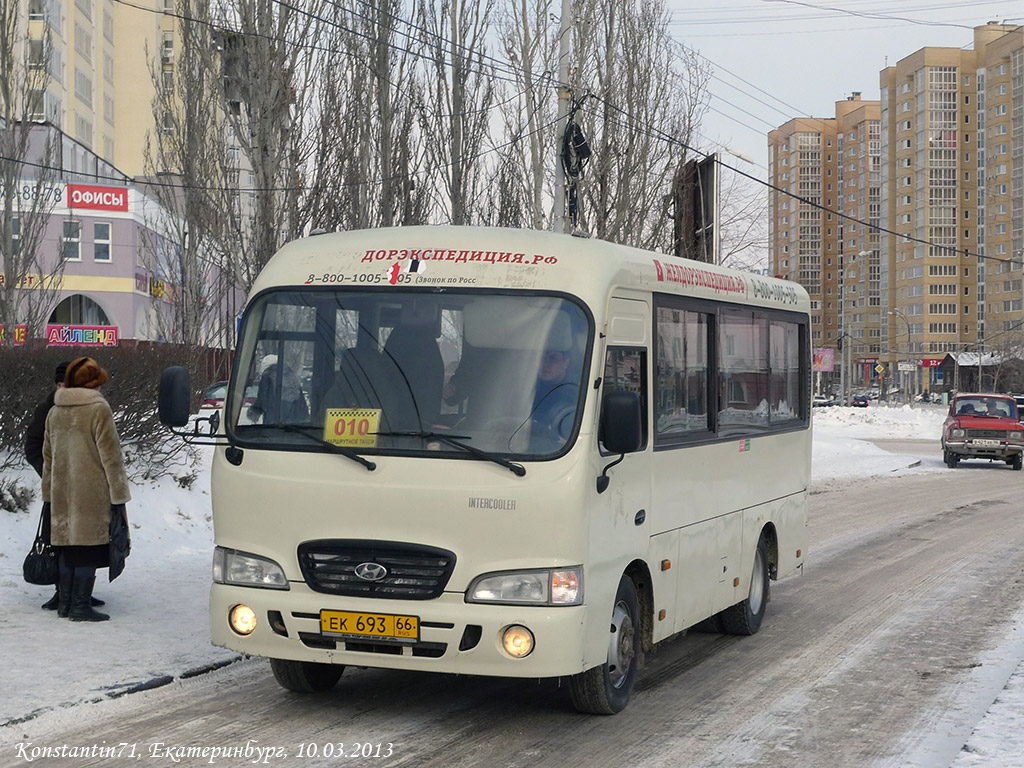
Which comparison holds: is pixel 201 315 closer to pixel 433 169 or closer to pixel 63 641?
pixel 433 169

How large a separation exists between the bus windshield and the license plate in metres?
0.82

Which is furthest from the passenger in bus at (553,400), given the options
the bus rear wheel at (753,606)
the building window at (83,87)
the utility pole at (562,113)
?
the building window at (83,87)

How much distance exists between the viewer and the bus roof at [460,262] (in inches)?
284

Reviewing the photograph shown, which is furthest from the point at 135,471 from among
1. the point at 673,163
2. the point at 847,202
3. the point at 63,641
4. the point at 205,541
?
the point at 847,202

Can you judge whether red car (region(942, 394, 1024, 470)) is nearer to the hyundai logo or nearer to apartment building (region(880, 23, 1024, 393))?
the hyundai logo

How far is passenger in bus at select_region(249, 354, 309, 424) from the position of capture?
7223 mm

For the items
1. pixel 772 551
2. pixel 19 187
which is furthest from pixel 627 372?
pixel 19 187

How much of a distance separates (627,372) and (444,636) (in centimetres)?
182

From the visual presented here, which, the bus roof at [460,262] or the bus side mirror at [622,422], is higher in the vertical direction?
the bus roof at [460,262]

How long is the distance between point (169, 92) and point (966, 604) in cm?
2659

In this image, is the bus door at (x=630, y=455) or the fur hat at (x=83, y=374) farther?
the fur hat at (x=83, y=374)

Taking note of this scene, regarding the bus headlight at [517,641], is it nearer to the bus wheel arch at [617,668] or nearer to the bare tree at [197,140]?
the bus wheel arch at [617,668]

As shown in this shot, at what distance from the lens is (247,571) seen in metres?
7.08

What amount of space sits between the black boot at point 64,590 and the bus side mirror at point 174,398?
2.94 m
